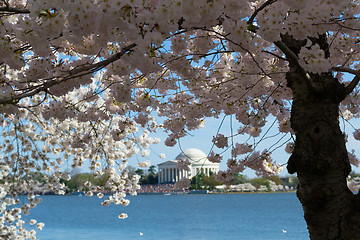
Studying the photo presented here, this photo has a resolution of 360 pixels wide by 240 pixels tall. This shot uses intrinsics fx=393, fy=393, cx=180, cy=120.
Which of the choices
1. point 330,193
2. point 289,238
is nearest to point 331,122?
point 330,193

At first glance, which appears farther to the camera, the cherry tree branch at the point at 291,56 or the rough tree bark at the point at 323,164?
the rough tree bark at the point at 323,164

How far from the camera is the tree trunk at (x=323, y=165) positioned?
337 centimetres

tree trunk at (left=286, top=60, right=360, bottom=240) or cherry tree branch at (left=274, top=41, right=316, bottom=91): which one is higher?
cherry tree branch at (left=274, top=41, right=316, bottom=91)

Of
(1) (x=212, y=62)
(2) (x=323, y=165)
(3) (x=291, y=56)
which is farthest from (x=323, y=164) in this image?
(1) (x=212, y=62)

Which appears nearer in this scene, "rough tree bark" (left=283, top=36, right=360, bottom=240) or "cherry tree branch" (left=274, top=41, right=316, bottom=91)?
"cherry tree branch" (left=274, top=41, right=316, bottom=91)

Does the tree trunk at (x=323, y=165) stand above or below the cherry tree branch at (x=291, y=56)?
below

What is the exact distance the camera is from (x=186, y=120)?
18.4 ft

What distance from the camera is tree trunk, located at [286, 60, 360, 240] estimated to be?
3.37 metres

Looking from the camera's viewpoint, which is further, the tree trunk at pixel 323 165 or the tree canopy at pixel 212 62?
the tree trunk at pixel 323 165

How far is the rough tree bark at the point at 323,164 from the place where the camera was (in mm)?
3365

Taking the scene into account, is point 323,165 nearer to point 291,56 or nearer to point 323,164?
point 323,164

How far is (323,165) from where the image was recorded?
336 cm

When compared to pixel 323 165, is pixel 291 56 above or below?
above

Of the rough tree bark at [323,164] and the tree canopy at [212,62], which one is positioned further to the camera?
the rough tree bark at [323,164]
